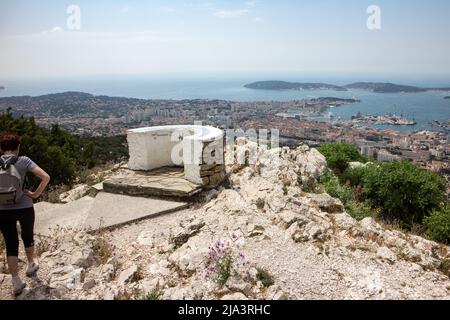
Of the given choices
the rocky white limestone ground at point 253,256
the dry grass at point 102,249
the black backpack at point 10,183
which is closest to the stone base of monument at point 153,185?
the rocky white limestone ground at point 253,256

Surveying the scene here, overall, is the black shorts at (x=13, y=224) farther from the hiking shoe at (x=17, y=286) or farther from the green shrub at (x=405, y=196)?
the green shrub at (x=405, y=196)

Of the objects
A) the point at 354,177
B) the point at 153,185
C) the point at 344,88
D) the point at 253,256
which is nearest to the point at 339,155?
the point at 354,177

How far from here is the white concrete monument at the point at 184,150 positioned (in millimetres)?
7418

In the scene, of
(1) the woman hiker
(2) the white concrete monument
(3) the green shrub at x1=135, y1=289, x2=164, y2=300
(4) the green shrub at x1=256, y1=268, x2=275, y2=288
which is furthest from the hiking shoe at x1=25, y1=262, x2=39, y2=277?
(2) the white concrete monument

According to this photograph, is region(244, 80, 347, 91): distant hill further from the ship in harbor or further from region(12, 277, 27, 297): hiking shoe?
region(12, 277, 27, 297): hiking shoe

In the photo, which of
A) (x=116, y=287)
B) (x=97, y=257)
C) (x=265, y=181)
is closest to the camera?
(x=116, y=287)

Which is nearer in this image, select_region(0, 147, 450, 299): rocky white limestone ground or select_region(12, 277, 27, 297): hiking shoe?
select_region(12, 277, 27, 297): hiking shoe

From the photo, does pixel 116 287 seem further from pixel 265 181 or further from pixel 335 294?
pixel 265 181

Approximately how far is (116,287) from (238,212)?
261 centimetres

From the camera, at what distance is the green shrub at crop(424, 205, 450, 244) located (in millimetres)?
7836

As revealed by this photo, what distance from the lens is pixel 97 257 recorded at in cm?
496

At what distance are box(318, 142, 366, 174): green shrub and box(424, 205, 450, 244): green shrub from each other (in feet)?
12.2

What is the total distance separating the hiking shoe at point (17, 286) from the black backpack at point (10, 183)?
2.85 feet
